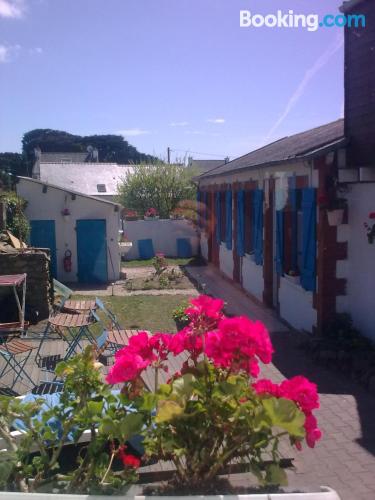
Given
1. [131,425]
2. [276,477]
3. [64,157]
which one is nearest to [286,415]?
[276,477]

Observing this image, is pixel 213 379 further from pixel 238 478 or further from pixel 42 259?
pixel 42 259

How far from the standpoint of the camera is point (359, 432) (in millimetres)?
5414

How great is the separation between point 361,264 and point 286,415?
5.83 metres

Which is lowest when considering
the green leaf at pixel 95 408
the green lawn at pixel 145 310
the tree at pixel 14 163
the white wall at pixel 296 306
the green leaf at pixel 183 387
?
the green lawn at pixel 145 310

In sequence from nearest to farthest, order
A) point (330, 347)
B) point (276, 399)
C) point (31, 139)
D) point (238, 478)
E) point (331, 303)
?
1. point (276, 399)
2. point (238, 478)
3. point (330, 347)
4. point (331, 303)
5. point (31, 139)

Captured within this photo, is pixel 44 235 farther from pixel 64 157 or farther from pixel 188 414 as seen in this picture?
pixel 64 157

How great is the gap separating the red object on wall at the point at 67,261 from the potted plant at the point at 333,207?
9468 millimetres

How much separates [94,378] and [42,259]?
817 cm

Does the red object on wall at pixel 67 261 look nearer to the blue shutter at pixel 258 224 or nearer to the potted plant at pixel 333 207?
the blue shutter at pixel 258 224

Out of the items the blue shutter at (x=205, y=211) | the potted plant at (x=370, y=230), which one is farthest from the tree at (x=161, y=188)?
the potted plant at (x=370, y=230)

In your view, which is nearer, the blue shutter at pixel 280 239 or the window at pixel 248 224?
the blue shutter at pixel 280 239

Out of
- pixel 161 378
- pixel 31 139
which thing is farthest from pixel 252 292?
pixel 31 139

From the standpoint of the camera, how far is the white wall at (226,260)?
15.1 metres

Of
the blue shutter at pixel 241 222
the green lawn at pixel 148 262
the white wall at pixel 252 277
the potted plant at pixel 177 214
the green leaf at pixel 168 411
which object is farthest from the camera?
the potted plant at pixel 177 214
